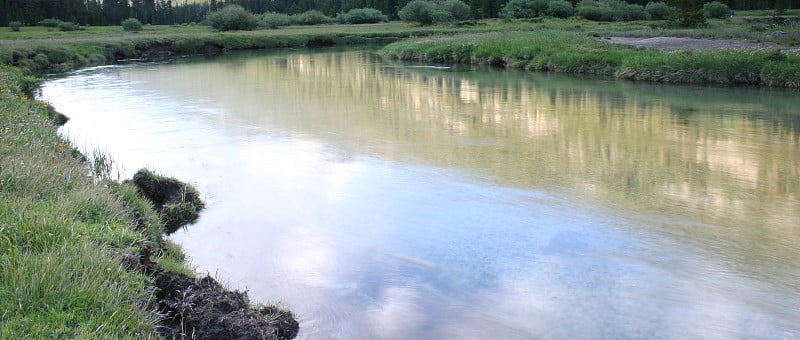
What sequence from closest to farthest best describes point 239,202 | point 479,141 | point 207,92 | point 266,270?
point 266,270, point 239,202, point 479,141, point 207,92

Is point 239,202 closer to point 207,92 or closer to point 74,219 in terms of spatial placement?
point 74,219

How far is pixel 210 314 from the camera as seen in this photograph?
469 cm

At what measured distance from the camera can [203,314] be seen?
4.70 meters

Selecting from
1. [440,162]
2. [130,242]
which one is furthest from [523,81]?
[130,242]

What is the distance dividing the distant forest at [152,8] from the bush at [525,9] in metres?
7.25

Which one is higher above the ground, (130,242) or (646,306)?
(130,242)

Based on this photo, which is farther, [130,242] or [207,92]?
[207,92]

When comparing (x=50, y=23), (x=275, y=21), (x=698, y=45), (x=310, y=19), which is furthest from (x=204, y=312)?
(x=310, y=19)

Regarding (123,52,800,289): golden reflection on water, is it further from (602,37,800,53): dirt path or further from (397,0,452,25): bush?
(397,0,452,25): bush

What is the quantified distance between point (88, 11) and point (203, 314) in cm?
8926

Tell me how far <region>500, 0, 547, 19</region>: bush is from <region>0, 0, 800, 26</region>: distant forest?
23.8 ft

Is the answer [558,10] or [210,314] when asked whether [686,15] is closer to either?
[558,10]

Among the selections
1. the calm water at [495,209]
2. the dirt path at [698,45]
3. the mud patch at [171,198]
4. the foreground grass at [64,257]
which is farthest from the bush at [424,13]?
the foreground grass at [64,257]

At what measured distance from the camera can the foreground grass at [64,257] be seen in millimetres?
3754
